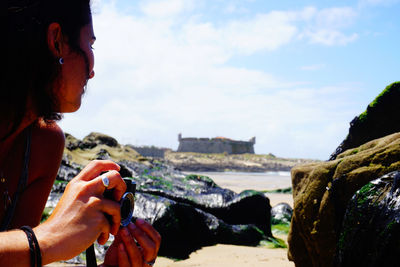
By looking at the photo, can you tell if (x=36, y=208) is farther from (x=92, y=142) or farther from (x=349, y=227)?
(x=92, y=142)

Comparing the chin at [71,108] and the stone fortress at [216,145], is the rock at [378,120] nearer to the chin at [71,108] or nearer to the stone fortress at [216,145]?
the chin at [71,108]

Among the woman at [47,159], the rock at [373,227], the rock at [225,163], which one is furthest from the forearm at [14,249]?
the rock at [225,163]

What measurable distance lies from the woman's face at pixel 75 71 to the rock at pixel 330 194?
230cm

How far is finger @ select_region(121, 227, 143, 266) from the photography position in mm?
1294

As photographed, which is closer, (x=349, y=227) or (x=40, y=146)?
(x=40, y=146)

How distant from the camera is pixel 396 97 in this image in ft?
14.3

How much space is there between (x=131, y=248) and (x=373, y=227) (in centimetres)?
148

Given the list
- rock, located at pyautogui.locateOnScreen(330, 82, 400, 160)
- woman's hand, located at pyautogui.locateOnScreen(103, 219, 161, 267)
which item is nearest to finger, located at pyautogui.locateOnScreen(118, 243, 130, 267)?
woman's hand, located at pyautogui.locateOnScreen(103, 219, 161, 267)

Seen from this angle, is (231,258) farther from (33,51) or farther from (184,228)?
(33,51)

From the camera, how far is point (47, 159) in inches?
72.3

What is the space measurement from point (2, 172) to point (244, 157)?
2357 inches

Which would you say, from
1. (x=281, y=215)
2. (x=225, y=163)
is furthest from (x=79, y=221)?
(x=225, y=163)

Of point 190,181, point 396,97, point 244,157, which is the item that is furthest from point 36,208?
point 244,157

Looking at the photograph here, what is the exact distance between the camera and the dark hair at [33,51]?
136cm
